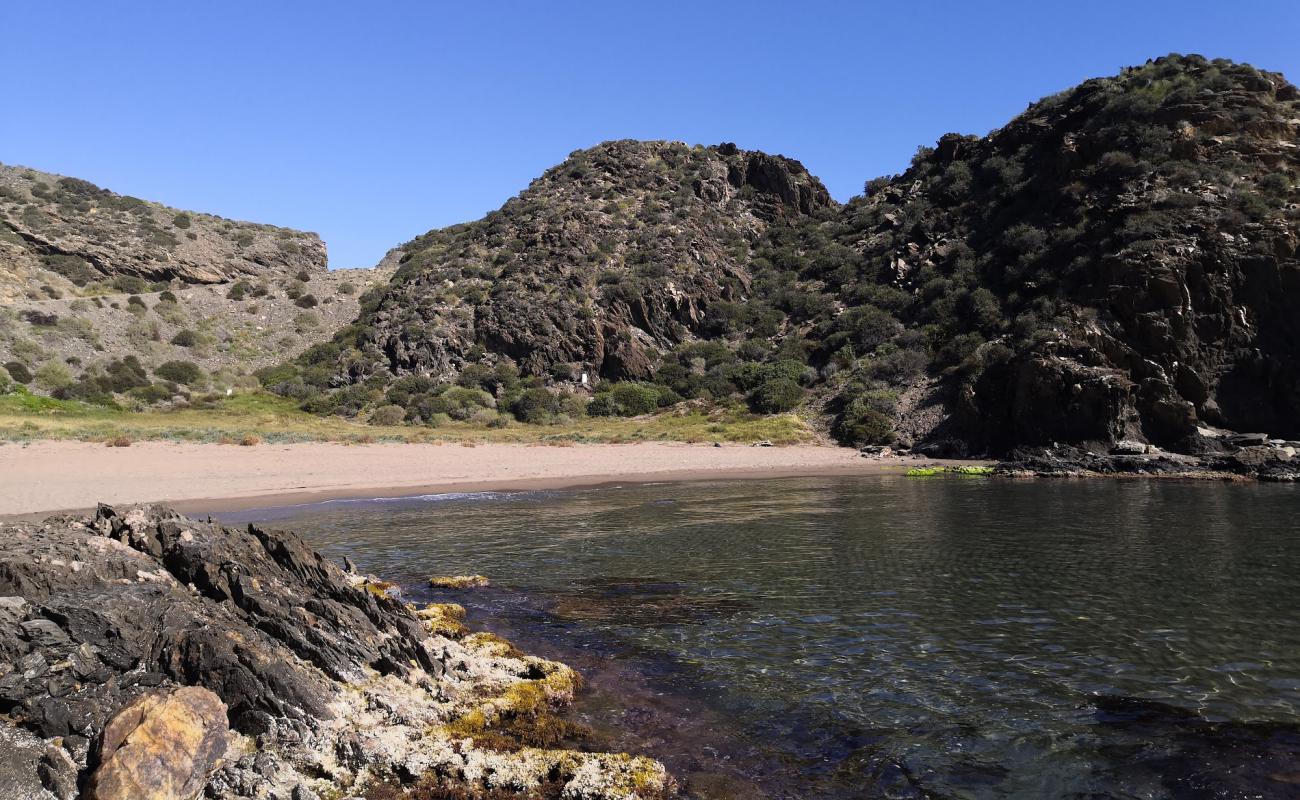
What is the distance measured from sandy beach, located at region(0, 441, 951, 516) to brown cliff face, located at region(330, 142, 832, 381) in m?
21.1

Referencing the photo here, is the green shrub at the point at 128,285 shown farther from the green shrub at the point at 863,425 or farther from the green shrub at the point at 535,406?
the green shrub at the point at 863,425

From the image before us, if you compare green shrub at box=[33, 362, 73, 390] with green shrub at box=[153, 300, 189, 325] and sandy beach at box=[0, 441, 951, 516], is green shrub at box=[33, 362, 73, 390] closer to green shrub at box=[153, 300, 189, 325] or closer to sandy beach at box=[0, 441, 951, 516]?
green shrub at box=[153, 300, 189, 325]

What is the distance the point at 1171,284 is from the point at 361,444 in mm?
37412

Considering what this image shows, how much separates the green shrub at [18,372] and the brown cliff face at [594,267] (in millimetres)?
18502

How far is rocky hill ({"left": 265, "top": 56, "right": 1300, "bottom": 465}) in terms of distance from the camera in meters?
31.6

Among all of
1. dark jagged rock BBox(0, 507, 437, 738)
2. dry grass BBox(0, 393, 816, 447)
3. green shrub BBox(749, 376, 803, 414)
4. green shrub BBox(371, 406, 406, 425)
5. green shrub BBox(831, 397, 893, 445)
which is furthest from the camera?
green shrub BBox(371, 406, 406, 425)

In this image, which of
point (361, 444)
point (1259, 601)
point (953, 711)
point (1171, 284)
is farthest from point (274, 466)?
point (1171, 284)

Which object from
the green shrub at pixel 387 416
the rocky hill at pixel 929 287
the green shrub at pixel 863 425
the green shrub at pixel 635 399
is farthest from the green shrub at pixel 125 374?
the green shrub at pixel 863 425

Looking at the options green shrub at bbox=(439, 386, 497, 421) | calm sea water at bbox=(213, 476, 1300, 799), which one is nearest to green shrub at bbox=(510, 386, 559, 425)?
green shrub at bbox=(439, 386, 497, 421)

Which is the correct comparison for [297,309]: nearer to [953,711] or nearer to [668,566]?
[668,566]

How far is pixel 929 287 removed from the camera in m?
50.3

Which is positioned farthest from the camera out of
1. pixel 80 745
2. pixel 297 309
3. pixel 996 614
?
pixel 297 309

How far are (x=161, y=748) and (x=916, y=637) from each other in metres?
7.38

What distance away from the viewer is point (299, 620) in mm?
7016
